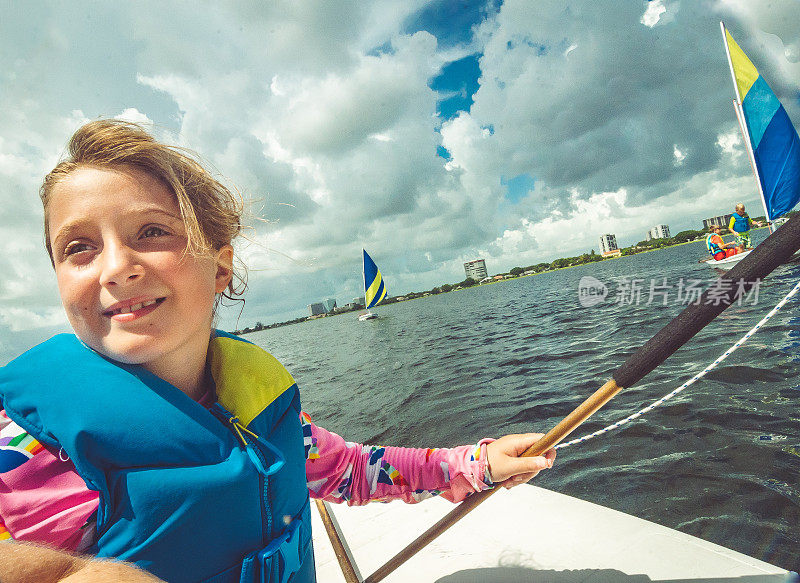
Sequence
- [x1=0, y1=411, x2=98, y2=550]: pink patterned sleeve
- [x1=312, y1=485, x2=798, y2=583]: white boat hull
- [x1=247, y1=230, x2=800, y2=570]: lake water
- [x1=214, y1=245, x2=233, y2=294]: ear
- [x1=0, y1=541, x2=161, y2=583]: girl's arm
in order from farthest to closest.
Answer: [x1=247, y1=230, x2=800, y2=570]: lake water, [x1=312, y1=485, x2=798, y2=583]: white boat hull, [x1=214, y1=245, x2=233, y2=294]: ear, [x1=0, y1=411, x2=98, y2=550]: pink patterned sleeve, [x1=0, y1=541, x2=161, y2=583]: girl's arm

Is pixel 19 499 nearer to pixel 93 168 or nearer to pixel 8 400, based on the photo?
pixel 8 400

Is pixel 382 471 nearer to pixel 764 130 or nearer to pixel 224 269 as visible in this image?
pixel 224 269

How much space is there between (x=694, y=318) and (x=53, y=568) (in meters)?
1.67

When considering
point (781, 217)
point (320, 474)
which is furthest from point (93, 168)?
point (781, 217)

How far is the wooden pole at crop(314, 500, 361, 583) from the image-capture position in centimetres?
201

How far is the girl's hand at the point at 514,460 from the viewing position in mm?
1558

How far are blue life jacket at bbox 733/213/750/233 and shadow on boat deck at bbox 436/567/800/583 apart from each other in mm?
20287

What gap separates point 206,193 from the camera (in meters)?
1.40

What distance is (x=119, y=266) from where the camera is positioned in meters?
1.02

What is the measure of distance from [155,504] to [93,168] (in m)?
0.91

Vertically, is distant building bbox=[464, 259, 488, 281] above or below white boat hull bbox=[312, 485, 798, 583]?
above

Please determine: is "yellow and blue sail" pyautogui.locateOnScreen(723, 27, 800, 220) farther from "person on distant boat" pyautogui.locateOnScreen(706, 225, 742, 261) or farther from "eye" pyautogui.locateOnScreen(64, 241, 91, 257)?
"eye" pyautogui.locateOnScreen(64, 241, 91, 257)

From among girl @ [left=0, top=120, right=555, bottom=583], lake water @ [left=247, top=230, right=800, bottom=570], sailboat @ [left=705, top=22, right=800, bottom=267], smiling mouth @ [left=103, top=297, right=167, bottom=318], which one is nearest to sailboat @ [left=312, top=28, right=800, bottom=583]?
girl @ [left=0, top=120, right=555, bottom=583]

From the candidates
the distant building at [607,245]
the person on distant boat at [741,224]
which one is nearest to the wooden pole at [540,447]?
the person on distant boat at [741,224]
